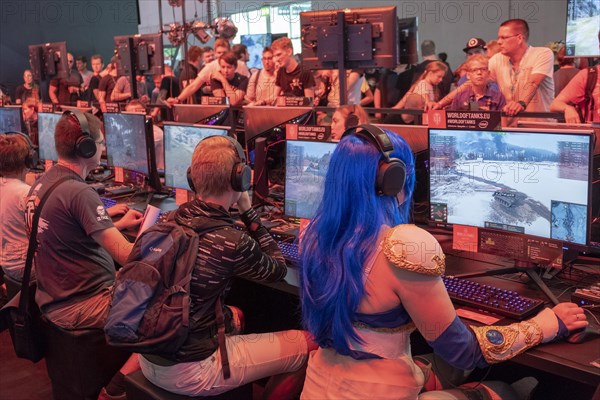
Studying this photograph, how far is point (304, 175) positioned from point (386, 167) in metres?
1.24

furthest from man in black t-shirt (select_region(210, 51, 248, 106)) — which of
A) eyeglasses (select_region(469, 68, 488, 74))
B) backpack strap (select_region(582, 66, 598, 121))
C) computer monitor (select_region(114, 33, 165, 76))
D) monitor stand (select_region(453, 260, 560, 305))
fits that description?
monitor stand (select_region(453, 260, 560, 305))

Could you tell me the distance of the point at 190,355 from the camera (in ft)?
6.20

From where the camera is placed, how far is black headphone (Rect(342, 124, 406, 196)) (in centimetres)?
147

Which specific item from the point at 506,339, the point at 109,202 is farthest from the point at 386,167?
the point at 109,202

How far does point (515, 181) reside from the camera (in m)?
2.05

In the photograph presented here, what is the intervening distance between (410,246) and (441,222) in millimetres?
911

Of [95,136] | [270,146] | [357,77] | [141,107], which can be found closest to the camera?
[95,136]

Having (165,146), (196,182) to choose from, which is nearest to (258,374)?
(196,182)

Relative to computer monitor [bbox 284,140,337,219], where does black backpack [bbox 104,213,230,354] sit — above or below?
below

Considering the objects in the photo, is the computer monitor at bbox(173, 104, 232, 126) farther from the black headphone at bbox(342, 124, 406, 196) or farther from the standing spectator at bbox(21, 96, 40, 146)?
the black headphone at bbox(342, 124, 406, 196)

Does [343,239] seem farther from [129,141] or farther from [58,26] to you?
[58,26]

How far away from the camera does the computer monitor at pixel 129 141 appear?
12.0 ft

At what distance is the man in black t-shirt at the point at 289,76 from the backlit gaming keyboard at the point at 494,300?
144 inches

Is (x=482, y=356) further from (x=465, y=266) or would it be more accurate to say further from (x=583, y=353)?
(x=465, y=266)
